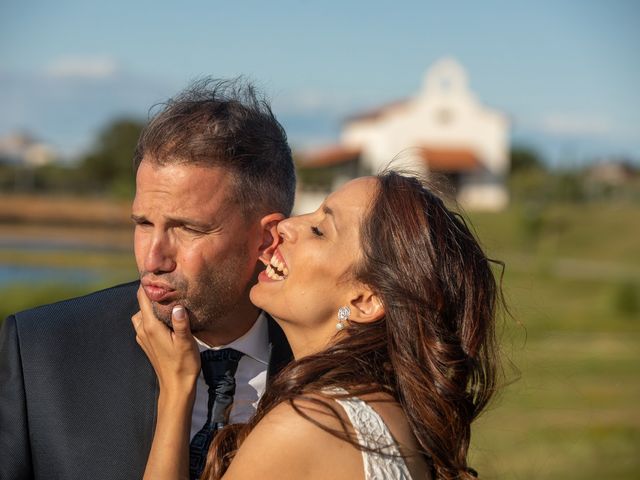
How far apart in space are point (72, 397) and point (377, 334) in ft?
3.49

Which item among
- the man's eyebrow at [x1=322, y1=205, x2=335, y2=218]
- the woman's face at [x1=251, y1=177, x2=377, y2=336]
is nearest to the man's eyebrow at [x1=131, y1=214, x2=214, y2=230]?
the woman's face at [x1=251, y1=177, x2=377, y2=336]

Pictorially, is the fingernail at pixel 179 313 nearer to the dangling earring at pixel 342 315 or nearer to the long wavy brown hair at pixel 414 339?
the long wavy brown hair at pixel 414 339

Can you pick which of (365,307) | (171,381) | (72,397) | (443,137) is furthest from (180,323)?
(443,137)

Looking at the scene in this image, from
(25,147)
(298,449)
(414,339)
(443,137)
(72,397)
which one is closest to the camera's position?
(298,449)

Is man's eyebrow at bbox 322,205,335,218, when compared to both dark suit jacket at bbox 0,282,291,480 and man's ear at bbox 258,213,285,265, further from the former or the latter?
dark suit jacket at bbox 0,282,291,480

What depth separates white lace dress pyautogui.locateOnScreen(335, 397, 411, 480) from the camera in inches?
113

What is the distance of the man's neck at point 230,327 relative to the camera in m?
3.66

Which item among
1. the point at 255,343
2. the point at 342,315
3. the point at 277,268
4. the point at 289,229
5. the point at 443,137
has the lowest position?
the point at 443,137

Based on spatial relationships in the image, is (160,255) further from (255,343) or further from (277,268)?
(255,343)

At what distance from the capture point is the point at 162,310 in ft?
11.2

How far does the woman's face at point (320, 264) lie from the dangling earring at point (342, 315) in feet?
0.05

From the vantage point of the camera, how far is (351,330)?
3.22 meters

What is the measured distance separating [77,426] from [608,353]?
19.5 meters

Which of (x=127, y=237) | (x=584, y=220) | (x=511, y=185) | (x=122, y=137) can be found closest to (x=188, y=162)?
(x=127, y=237)
